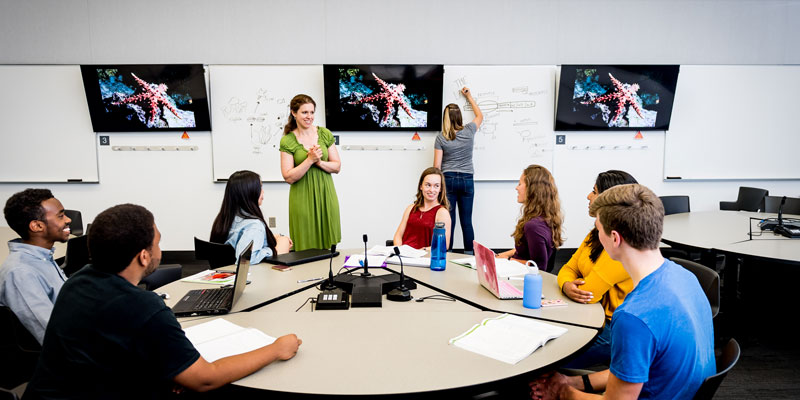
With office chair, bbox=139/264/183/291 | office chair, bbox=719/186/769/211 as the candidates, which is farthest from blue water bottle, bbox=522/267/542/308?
office chair, bbox=719/186/769/211

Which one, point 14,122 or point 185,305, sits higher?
point 14,122

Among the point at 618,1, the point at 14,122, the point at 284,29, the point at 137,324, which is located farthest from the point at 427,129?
the point at 14,122

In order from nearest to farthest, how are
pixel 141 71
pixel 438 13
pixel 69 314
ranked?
pixel 69 314 < pixel 141 71 < pixel 438 13

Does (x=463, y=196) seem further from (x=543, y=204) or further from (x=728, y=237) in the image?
(x=728, y=237)

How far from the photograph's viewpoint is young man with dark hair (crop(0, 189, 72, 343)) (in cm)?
177

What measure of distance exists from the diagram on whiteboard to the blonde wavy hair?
10.5ft

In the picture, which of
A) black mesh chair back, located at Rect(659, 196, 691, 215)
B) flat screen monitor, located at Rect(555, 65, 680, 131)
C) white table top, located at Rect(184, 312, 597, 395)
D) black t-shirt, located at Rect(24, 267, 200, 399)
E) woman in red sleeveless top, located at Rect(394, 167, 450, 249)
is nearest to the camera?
black t-shirt, located at Rect(24, 267, 200, 399)

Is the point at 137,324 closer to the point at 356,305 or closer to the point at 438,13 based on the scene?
the point at 356,305

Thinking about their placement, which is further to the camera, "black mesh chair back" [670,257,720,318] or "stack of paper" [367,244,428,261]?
"stack of paper" [367,244,428,261]

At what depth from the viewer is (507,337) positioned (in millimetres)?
1485

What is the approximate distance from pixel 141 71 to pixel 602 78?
5029 mm

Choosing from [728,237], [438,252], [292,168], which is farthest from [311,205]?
[728,237]

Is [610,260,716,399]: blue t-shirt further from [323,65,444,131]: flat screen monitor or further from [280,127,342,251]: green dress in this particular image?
[323,65,444,131]: flat screen monitor

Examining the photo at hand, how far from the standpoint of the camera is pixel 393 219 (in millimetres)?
5281
